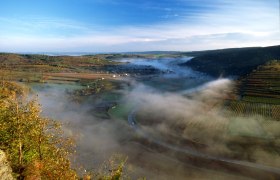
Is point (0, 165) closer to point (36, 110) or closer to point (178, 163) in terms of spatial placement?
point (36, 110)

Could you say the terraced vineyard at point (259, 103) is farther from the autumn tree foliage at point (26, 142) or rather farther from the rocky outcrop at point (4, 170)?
the rocky outcrop at point (4, 170)

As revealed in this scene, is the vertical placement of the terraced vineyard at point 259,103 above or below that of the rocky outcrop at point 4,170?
below

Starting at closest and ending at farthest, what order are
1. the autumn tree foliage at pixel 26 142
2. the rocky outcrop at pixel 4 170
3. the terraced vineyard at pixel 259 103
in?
1. the rocky outcrop at pixel 4 170
2. the autumn tree foliage at pixel 26 142
3. the terraced vineyard at pixel 259 103

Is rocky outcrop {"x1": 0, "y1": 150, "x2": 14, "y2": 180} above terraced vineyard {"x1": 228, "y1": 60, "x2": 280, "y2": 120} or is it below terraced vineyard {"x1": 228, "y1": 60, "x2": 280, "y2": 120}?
above

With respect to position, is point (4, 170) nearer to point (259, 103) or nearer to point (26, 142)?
point (26, 142)

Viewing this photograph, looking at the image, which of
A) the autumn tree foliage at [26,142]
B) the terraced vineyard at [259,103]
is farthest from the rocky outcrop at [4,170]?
the terraced vineyard at [259,103]

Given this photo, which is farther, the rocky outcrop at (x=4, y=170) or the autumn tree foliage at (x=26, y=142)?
the autumn tree foliage at (x=26, y=142)

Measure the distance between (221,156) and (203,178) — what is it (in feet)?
57.5

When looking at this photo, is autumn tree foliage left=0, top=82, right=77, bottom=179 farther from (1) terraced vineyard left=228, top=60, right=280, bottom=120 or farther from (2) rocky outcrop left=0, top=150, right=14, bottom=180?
(1) terraced vineyard left=228, top=60, right=280, bottom=120

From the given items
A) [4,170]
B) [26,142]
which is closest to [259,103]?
[26,142]

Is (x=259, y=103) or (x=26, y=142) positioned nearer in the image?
(x=26, y=142)

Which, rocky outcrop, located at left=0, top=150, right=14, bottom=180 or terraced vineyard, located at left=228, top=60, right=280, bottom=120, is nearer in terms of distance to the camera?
rocky outcrop, located at left=0, top=150, right=14, bottom=180

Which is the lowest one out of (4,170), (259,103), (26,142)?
(259,103)

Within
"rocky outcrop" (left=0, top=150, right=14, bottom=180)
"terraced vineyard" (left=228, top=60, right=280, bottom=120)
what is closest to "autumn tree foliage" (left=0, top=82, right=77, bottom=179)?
"rocky outcrop" (left=0, top=150, right=14, bottom=180)
